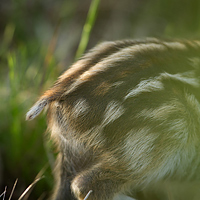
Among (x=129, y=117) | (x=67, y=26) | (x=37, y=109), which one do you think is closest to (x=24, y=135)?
(x=37, y=109)

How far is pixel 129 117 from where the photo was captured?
5.86ft

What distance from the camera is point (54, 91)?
6.44 ft

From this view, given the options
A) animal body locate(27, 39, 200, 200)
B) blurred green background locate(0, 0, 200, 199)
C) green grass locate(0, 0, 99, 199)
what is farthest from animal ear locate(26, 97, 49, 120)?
blurred green background locate(0, 0, 200, 199)

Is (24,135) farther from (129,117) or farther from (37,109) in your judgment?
(129,117)

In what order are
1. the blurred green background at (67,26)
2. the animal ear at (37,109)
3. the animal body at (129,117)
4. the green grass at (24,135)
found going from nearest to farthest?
the animal body at (129,117), the animal ear at (37,109), the green grass at (24,135), the blurred green background at (67,26)

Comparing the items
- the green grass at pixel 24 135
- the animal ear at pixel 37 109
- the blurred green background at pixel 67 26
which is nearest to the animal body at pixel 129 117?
the animal ear at pixel 37 109

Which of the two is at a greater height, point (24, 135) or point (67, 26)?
point (67, 26)

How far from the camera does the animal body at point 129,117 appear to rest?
5.90 ft

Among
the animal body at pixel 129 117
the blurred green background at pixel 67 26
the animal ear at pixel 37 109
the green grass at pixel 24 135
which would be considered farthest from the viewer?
the blurred green background at pixel 67 26

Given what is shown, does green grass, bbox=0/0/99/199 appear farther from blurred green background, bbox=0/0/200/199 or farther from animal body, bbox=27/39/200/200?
animal body, bbox=27/39/200/200

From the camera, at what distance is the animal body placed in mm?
1800

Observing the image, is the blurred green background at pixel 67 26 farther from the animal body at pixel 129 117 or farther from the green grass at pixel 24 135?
the animal body at pixel 129 117

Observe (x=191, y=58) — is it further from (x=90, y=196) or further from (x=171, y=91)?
(x=90, y=196)

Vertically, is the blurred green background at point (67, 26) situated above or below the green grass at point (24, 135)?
above
